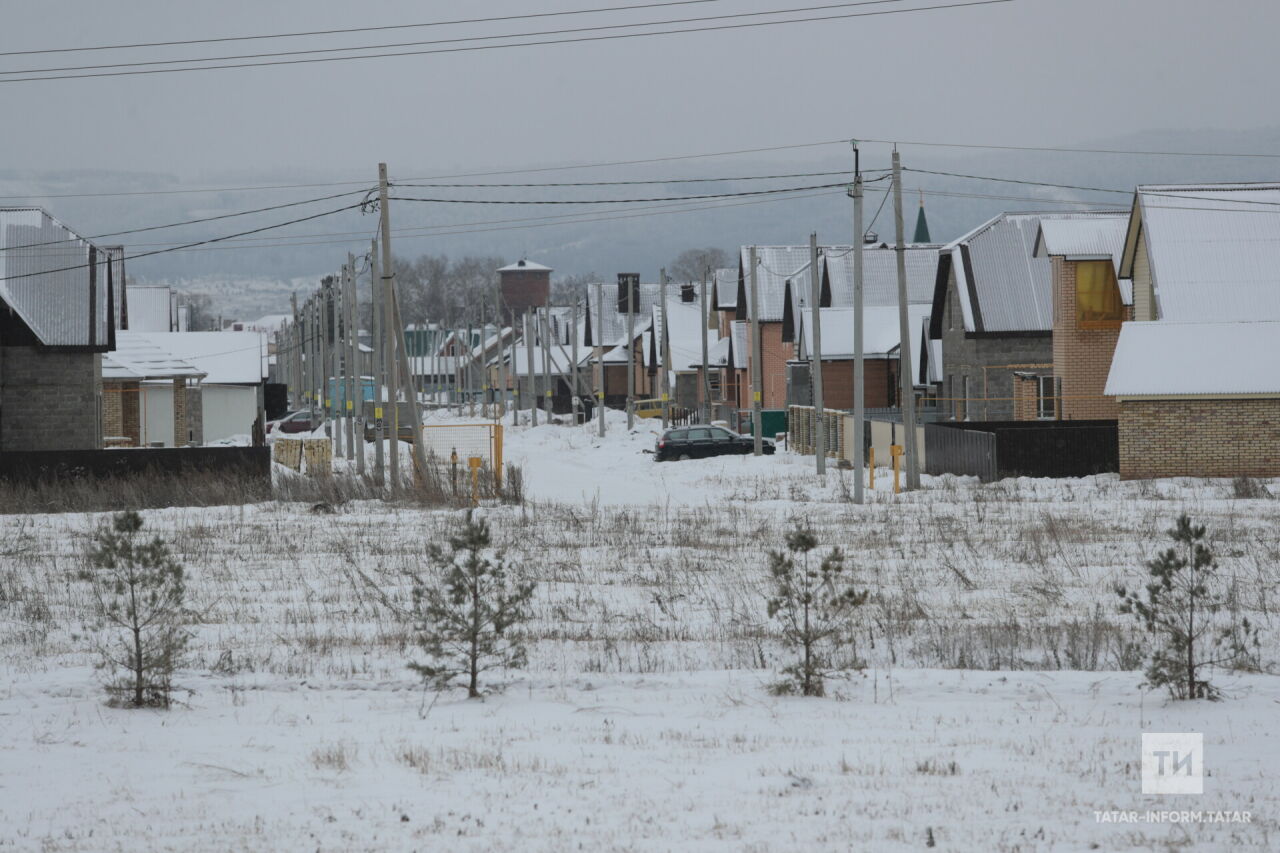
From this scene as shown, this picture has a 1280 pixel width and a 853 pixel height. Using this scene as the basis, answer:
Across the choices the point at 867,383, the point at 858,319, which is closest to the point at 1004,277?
the point at 867,383

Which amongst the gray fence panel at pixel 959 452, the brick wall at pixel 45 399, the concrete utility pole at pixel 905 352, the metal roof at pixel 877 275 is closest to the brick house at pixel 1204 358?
the gray fence panel at pixel 959 452

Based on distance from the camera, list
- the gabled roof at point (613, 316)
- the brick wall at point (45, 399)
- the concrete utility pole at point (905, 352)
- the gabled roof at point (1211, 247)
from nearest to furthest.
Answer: the concrete utility pole at point (905, 352)
the gabled roof at point (1211, 247)
the brick wall at point (45, 399)
the gabled roof at point (613, 316)

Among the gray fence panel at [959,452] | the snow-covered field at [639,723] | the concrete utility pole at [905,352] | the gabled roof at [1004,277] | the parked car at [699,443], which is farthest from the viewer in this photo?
the gabled roof at [1004,277]

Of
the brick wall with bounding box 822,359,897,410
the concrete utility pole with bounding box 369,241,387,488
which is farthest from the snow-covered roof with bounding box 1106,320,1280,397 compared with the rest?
the brick wall with bounding box 822,359,897,410

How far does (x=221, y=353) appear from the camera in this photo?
194ft

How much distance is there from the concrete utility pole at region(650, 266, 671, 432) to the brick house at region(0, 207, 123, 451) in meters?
22.7

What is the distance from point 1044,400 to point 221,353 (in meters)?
34.6

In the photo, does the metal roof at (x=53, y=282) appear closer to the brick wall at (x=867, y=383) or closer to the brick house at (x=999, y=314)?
the brick house at (x=999, y=314)

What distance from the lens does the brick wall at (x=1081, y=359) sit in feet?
125

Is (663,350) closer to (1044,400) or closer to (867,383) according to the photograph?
(867,383)

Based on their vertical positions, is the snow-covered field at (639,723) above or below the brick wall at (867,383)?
below

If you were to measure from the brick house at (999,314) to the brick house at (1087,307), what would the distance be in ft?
13.7

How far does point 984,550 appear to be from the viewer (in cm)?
1817

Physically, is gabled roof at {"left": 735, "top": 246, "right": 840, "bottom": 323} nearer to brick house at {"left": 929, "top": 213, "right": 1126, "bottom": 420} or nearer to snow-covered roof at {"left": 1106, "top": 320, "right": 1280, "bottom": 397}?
brick house at {"left": 929, "top": 213, "right": 1126, "bottom": 420}
